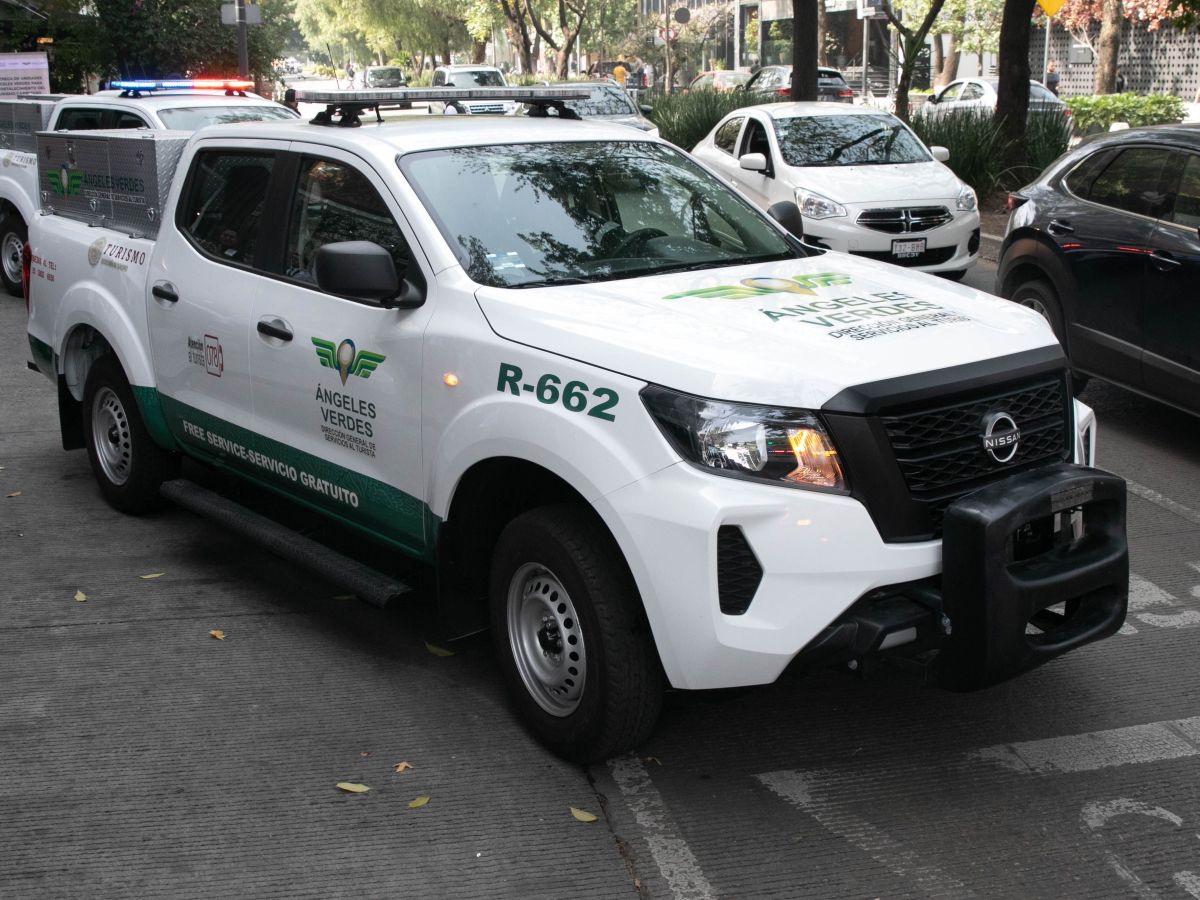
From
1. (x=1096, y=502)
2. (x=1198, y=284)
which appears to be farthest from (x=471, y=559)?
(x=1198, y=284)

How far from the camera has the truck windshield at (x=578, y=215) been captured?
4715mm

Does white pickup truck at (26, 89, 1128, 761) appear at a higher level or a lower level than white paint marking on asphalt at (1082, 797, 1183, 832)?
higher

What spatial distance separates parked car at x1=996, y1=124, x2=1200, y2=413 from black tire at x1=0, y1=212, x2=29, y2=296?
9.49 metres

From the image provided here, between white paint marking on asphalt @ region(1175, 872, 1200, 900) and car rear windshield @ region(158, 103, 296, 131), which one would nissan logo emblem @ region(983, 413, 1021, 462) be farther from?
car rear windshield @ region(158, 103, 296, 131)

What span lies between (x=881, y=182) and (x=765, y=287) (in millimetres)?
9036

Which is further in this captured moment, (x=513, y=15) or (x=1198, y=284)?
(x=513, y=15)

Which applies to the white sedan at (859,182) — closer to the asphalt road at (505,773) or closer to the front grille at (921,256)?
the front grille at (921,256)

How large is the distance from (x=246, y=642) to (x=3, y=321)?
8488mm

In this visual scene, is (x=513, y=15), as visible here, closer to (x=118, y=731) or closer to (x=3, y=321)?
(x=3, y=321)

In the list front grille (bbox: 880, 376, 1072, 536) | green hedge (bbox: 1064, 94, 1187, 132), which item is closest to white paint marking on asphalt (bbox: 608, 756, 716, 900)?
front grille (bbox: 880, 376, 1072, 536)

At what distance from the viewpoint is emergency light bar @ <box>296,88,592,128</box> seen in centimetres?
541

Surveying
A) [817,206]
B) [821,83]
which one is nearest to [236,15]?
[817,206]

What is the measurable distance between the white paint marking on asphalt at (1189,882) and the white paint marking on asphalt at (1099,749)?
0.60m

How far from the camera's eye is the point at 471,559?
4.67 m
